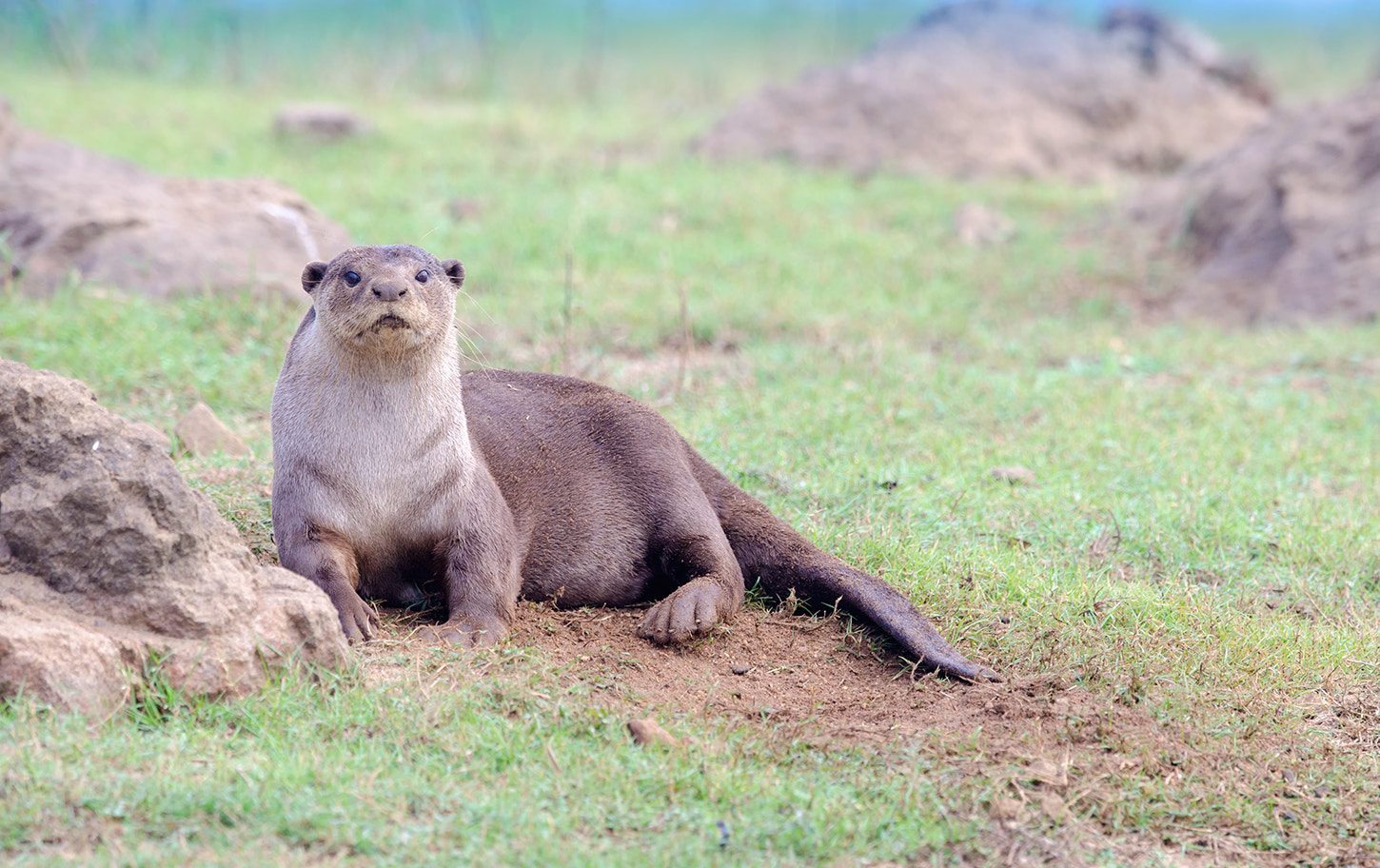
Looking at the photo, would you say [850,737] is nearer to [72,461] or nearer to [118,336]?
[72,461]

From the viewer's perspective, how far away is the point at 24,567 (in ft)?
10.6

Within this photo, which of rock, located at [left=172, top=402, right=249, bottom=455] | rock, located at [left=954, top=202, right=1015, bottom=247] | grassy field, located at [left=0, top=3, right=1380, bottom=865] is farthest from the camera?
rock, located at [left=954, top=202, right=1015, bottom=247]

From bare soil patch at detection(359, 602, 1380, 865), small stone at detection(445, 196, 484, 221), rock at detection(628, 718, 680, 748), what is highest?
small stone at detection(445, 196, 484, 221)


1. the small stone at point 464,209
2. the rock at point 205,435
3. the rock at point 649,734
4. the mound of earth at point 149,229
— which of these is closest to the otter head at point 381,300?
the rock at point 649,734

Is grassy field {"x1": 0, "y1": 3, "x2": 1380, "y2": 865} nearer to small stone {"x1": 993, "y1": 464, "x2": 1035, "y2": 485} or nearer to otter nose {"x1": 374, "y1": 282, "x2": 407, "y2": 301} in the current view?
small stone {"x1": 993, "y1": 464, "x2": 1035, "y2": 485}

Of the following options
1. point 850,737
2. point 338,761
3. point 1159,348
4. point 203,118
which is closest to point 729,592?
point 850,737

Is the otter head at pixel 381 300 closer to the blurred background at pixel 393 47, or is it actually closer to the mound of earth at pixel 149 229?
the mound of earth at pixel 149 229

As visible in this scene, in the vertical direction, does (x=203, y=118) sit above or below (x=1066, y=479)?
above

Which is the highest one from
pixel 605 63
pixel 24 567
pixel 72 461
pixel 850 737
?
pixel 605 63

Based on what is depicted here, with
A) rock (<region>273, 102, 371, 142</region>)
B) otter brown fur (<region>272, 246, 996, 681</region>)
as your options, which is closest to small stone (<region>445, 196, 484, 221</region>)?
rock (<region>273, 102, 371, 142</region>)

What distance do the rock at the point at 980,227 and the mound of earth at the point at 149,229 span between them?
4.39m

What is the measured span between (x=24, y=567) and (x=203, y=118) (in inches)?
367

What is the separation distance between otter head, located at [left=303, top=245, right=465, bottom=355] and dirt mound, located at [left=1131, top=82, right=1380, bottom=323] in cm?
618

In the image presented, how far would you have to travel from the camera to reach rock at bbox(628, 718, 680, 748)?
10.6 ft
